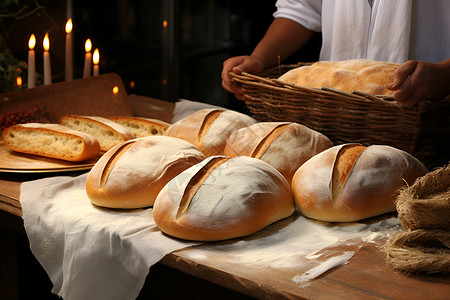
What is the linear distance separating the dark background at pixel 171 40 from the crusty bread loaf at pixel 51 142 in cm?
144

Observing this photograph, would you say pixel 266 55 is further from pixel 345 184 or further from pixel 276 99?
pixel 345 184

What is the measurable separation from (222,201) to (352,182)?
1.06 ft

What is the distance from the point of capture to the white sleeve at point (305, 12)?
2467mm

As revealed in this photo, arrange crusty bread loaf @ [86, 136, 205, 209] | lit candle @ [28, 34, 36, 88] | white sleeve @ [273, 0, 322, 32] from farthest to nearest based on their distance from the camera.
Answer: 1. white sleeve @ [273, 0, 322, 32]
2. lit candle @ [28, 34, 36, 88]
3. crusty bread loaf @ [86, 136, 205, 209]

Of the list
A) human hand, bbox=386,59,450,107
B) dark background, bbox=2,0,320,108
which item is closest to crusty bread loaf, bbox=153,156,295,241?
human hand, bbox=386,59,450,107

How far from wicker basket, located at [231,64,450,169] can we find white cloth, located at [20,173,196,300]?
2.01 ft

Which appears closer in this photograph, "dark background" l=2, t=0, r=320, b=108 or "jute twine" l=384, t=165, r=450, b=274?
"jute twine" l=384, t=165, r=450, b=274

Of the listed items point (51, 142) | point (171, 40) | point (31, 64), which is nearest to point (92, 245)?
point (51, 142)

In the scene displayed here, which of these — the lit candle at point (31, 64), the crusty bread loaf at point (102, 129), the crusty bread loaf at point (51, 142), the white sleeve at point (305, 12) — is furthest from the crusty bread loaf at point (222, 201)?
the white sleeve at point (305, 12)

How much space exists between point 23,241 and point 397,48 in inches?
61.5

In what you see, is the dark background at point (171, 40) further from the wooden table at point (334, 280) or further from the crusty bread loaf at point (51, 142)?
the wooden table at point (334, 280)

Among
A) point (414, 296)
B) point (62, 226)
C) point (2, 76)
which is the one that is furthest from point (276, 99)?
point (2, 76)

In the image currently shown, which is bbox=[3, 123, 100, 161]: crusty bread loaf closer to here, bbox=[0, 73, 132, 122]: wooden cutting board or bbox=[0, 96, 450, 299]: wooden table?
bbox=[0, 73, 132, 122]: wooden cutting board

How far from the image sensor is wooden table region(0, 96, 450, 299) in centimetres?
97
